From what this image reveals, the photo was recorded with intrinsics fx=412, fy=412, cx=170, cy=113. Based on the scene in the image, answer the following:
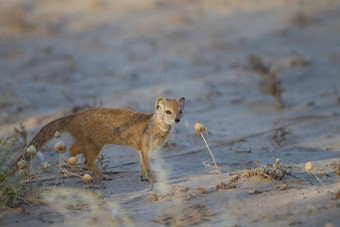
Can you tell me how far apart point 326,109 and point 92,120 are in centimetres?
423

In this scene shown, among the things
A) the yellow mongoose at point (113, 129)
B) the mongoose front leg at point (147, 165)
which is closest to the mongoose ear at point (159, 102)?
the yellow mongoose at point (113, 129)

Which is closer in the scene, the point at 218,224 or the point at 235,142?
the point at 218,224

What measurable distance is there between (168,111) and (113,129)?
66cm

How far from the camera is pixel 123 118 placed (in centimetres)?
476

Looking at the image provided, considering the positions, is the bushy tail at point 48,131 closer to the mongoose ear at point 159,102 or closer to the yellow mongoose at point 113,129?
the yellow mongoose at point 113,129

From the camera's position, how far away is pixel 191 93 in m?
8.24

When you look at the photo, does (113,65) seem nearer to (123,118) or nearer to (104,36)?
(104,36)

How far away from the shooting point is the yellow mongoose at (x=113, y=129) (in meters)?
4.57

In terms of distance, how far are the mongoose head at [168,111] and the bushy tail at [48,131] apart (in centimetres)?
101

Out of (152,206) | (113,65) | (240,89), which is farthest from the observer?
(113,65)

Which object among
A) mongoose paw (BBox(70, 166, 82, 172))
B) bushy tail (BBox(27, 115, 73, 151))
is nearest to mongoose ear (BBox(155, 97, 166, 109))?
bushy tail (BBox(27, 115, 73, 151))

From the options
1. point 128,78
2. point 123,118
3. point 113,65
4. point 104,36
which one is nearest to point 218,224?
point 123,118

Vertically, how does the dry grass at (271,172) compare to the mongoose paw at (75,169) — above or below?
below

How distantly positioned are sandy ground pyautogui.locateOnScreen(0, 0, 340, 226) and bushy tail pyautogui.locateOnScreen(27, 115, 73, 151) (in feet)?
1.08
